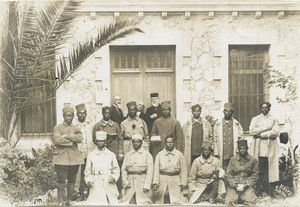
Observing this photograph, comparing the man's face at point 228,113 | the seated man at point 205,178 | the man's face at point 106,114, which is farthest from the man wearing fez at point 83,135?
the man's face at point 228,113

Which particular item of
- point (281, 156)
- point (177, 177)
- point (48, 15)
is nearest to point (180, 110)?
point (177, 177)

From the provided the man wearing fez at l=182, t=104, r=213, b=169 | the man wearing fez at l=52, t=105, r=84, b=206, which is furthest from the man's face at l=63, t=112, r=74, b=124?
the man wearing fez at l=182, t=104, r=213, b=169

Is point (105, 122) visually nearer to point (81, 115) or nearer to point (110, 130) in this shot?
point (110, 130)

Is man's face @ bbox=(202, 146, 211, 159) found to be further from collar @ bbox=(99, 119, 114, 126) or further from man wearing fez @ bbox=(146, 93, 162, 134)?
collar @ bbox=(99, 119, 114, 126)

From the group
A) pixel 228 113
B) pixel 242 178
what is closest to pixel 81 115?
pixel 228 113

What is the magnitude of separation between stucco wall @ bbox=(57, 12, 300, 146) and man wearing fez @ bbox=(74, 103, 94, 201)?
204 mm

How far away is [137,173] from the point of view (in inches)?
296

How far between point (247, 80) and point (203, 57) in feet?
2.64

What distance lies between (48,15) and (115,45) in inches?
44.2

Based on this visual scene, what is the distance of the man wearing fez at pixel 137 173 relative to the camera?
7.51 meters

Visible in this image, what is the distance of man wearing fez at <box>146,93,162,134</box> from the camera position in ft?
25.9

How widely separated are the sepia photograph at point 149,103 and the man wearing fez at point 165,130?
16 millimetres

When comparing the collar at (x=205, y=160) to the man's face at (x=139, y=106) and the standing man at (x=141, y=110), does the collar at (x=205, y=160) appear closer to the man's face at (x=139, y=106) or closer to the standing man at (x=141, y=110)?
the standing man at (x=141, y=110)

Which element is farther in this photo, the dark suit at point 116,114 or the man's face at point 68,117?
the dark suit at point 116,114
